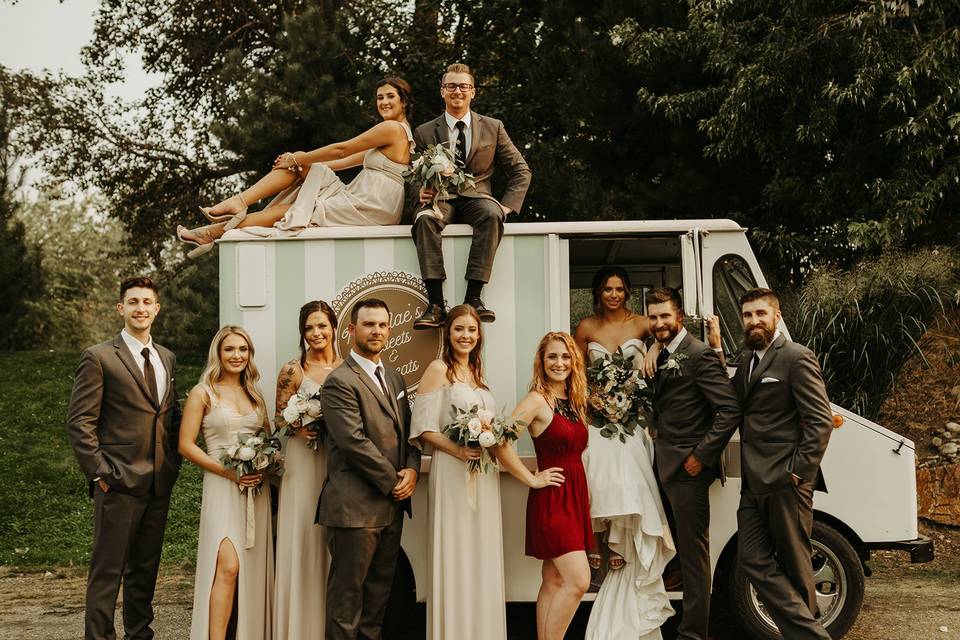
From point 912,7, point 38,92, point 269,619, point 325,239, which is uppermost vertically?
point 38,92

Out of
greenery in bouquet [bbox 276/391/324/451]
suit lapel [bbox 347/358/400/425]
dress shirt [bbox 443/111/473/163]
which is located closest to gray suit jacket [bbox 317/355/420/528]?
suit lapel [bbox 347/358/400/425]

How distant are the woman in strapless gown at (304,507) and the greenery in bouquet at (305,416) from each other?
4 centimetres

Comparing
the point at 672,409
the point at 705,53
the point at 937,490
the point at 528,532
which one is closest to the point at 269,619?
the point at 528,532

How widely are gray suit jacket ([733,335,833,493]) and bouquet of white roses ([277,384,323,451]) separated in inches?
98.7

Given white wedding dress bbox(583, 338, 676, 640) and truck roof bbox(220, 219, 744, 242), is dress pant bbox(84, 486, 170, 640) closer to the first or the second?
truck roof bbox(220, 219, 744, 242)

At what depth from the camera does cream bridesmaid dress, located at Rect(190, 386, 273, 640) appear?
5445 millimetres

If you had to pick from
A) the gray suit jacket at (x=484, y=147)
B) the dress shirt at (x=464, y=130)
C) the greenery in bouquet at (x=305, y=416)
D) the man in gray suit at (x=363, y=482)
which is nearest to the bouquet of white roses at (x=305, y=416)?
the greenery in bouquet at (x=305, y=416)

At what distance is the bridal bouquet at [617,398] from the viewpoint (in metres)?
5.65

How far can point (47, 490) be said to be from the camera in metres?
12.1

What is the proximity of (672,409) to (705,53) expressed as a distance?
7.59 metres

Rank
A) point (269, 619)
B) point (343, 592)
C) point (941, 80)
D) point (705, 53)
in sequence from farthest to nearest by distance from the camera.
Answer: point (705, 53) < point (941, 80) < point (269, 619) < point (343, 592)

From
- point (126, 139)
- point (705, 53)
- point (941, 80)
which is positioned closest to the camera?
point (941, 80)

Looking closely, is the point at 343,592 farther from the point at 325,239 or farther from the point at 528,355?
the point at 325,239

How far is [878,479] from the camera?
591cm
